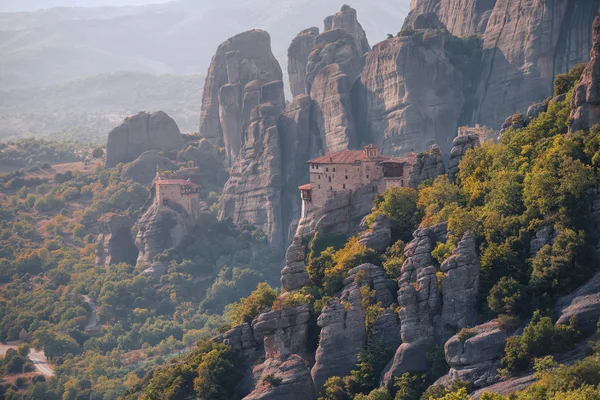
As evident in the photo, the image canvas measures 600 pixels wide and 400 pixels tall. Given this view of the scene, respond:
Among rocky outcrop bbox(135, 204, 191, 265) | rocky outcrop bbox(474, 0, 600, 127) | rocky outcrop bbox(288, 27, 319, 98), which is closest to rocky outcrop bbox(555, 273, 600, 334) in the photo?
rocky outcrop bbox(474, 0, 600, 127)

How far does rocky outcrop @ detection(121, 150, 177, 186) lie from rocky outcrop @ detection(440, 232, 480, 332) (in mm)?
99903

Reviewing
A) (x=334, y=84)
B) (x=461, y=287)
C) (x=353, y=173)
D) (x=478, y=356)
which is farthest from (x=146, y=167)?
(x=478, y=356)

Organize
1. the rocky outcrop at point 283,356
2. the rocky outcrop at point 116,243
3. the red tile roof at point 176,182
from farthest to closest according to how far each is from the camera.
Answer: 1. the rocky outcrop at point 116,243
2. the red tile roof at point 176,182
3. the rocky outcrop at point 283,356

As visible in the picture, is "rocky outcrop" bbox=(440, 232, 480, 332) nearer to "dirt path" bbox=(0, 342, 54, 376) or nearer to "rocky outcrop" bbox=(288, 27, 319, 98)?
"dirt path" bbox=(0, 342, 54, 376)

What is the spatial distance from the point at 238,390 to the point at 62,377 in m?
48.3

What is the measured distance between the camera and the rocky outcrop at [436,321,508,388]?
63156 mm

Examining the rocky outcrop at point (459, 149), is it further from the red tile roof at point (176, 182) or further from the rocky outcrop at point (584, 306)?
the red tile roof at point (176, 182)

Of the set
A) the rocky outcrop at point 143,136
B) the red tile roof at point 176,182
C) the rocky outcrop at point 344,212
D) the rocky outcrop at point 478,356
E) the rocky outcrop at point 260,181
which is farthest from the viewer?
the rocky outcrop at point 143,136

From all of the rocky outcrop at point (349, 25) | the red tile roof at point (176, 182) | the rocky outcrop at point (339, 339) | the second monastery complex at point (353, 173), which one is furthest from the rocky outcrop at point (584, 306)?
the rocky outcrop at point (349, 25)

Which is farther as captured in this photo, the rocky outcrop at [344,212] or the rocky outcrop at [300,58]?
the rocky outcrop at [300,58]

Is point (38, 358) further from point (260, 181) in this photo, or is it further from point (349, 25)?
point (349, 25)

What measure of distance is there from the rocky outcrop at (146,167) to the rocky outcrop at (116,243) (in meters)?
16.8

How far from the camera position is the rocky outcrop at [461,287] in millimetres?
68375

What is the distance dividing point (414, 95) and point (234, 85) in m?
36.4
